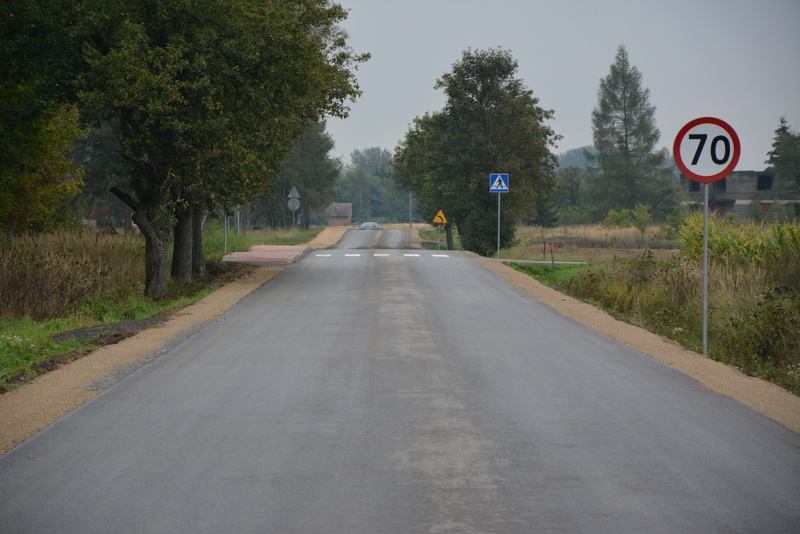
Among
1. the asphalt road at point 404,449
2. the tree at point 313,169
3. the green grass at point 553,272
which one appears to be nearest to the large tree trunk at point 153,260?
the asphalt road at point 404,449

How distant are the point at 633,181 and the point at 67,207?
250ft

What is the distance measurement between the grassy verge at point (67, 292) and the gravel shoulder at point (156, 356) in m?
0.87

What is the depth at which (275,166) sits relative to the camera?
81.9ft

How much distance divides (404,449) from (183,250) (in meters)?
19.3

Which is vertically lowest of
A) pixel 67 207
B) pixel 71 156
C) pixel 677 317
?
pixel 677 317

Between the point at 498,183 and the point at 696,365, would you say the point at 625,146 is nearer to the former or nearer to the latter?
the point at 498,183

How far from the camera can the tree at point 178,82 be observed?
18828 mm

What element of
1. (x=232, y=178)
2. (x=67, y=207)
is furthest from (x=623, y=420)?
(x=67, y=207)

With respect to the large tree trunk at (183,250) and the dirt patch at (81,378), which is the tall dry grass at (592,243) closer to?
the large tree trunk at (183,250)

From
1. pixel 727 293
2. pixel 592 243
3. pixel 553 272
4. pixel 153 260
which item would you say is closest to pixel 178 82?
pixel 153 260

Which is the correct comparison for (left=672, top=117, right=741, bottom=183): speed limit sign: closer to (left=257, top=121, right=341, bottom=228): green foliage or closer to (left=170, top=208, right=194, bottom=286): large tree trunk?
(left=170, top=208, right=194, bottom=286): large tree trunk

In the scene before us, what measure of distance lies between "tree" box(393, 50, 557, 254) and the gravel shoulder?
36495 mm

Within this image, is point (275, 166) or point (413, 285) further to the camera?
point (275, 166)

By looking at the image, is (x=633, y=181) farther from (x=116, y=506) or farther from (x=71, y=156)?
(x=116, y=506)
